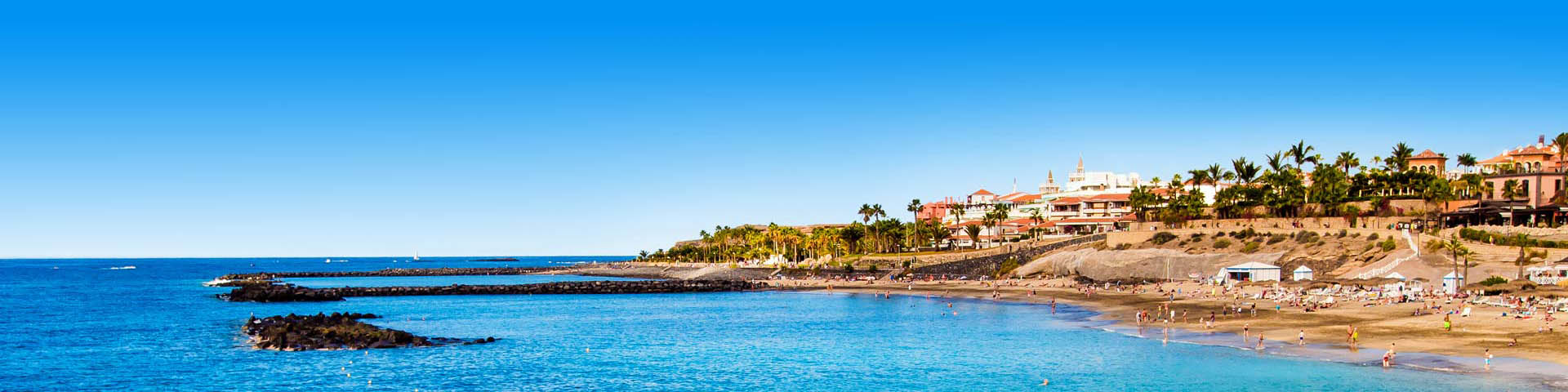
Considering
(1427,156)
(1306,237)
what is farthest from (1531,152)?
(1306,237)

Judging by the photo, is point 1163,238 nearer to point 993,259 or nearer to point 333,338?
point 993,259

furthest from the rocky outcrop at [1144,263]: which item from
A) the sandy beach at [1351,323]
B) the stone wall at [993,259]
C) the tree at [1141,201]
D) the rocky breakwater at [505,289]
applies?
the rocky breakwater at [505,289]

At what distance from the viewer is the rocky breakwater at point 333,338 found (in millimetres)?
57531

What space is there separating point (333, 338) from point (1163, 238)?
3041 inches

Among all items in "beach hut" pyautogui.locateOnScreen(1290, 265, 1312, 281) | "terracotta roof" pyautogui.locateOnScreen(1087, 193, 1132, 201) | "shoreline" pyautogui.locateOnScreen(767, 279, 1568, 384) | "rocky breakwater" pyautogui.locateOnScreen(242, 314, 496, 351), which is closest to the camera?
"shoreline" pyautogui.locateOnScreen(767, 279, 1568, 384)

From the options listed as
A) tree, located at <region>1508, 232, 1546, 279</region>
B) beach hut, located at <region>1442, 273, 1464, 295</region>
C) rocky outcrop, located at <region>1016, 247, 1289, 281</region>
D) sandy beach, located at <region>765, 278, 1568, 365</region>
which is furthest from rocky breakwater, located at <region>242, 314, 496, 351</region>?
tree, located at <region>1508, 232, 1546, 279</region>

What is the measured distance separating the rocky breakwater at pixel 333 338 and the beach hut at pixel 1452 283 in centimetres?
5723

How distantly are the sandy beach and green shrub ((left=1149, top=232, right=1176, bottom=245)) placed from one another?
15.2 meters

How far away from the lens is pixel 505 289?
128625 millimetres

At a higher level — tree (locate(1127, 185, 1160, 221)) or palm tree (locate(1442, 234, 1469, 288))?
tree (locate(1127, 185, 1160, 221))

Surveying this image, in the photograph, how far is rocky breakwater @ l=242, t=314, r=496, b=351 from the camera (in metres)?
57.5

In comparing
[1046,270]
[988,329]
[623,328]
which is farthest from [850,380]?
[1046,270]

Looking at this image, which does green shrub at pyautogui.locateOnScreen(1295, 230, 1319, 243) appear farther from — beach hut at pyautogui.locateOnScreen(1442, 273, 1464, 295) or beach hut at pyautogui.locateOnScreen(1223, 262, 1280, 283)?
beach hut at pyautogui.locateOnScreen(1442, 273, 1464, 295)

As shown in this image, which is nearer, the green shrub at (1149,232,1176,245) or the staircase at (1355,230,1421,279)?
the staircase at (1355,230,1421,279)
